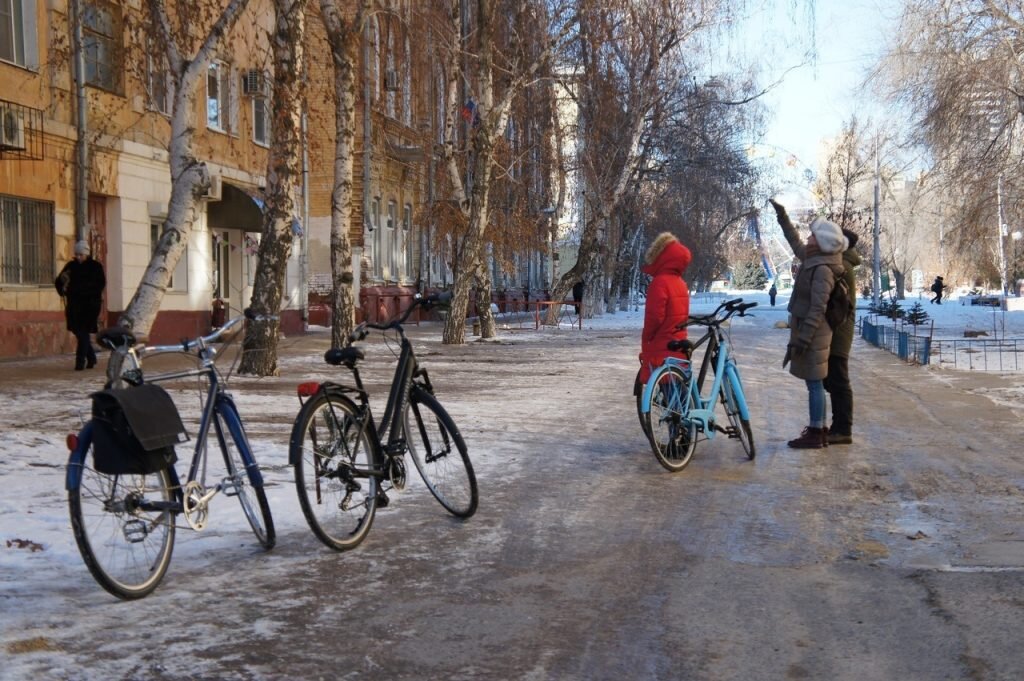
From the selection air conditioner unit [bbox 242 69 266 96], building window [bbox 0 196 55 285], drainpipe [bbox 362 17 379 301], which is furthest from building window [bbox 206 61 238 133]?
building window [bbox 0 196 55 285]

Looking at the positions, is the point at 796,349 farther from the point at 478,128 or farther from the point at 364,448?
the point at 478,128

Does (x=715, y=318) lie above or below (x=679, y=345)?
above

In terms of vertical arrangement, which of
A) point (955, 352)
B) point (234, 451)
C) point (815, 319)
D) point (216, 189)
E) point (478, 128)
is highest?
point (478, 128)

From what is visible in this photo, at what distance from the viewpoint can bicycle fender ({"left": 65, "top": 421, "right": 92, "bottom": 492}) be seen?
A: 16.6ft

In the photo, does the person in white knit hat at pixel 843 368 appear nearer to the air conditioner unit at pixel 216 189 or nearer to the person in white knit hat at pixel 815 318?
the person in white knit hat at pixel 815 318

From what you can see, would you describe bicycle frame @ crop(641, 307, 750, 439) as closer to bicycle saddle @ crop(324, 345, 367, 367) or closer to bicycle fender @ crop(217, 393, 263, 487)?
bicycle saddle @ crop(324, 345, 367, 367)

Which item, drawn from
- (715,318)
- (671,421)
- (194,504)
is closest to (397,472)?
(194,504)

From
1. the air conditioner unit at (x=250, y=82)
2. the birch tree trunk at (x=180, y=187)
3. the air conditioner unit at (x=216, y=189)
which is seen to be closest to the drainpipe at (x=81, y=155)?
the air conditioner unit at (x=216, y=189)

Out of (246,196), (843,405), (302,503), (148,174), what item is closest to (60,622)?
(302,503)

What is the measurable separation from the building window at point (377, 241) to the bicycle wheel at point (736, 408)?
28389mm

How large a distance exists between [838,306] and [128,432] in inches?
256

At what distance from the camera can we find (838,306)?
33.0 feet

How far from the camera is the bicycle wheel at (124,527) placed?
5.06 metres

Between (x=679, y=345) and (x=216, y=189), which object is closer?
(x=679, y=345)
